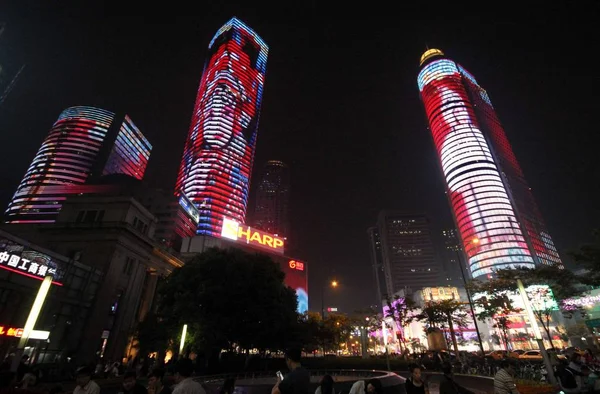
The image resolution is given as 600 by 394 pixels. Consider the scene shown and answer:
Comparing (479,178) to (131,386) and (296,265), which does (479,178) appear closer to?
(296,265)

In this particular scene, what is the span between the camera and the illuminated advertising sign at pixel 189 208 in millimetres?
117938

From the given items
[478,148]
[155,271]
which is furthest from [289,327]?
[478,148]

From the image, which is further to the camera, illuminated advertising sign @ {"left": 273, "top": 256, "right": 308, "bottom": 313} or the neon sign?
the neon sign

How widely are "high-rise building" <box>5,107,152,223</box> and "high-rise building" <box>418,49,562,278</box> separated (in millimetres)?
144942

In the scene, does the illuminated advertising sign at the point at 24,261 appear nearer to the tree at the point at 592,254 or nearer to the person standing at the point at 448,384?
the person standing at the point at 448,384

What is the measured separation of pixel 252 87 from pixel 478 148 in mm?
125232

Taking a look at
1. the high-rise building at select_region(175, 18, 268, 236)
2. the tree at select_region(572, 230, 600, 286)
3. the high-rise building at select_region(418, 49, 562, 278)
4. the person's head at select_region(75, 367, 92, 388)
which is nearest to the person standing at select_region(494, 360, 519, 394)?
the person's head at select_region(75, 367, 92, 388)

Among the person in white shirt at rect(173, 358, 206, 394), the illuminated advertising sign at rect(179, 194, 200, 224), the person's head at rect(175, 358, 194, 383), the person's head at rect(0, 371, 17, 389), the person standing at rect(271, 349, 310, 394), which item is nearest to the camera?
the person standing at rect(271, 349, 310, 394)

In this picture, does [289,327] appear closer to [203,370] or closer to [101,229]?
[203,370]

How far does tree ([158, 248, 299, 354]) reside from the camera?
26.7 metres

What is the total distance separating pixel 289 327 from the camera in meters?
32.0

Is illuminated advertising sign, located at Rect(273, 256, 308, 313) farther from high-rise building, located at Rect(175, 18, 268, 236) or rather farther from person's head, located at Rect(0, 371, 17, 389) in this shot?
person's head, located at Rect(0, 371, 17, 389)

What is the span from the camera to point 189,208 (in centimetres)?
12156

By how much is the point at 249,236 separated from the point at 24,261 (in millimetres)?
73115
